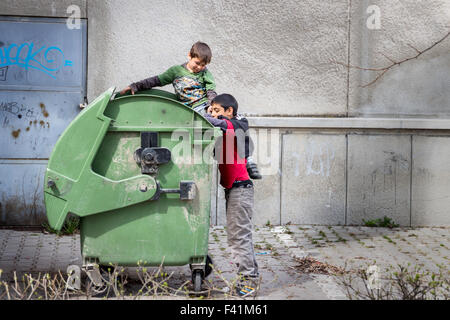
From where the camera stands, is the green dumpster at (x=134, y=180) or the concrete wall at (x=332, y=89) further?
the concrete wall at (x=332, y=89)

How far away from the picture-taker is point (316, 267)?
222 inches

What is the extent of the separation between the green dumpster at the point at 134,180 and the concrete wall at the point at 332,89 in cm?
304

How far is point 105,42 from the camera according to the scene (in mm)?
7316

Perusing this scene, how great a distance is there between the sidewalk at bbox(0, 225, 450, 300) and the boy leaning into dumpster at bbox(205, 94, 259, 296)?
0.92ft

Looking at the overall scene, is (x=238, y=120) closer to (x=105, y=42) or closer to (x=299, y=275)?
(x=299, y=275)

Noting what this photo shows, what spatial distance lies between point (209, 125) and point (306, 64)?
11.3 ft

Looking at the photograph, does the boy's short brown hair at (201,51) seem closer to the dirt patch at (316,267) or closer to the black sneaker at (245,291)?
the black sneaker at (245,291)

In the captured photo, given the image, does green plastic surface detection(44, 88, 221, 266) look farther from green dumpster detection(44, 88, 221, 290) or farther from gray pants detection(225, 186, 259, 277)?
gray pants detection(225, 186, 259, 277)

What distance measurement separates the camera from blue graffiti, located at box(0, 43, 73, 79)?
7.17m

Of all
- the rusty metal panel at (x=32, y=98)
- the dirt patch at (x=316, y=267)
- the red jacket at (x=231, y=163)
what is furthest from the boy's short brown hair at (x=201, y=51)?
the rusty metal panel at (x=32, y=98)

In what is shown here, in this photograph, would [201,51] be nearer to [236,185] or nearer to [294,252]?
[236,185]

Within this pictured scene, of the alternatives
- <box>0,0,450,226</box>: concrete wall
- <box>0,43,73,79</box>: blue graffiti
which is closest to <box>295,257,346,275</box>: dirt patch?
<box>0,0,450,226</box>: concrete wall

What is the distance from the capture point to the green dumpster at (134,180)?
4332 mm
